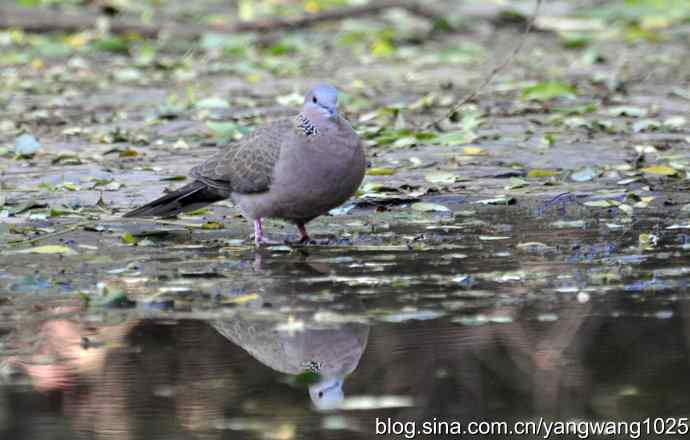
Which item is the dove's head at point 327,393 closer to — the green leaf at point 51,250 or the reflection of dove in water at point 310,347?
the reflection of dove in water at point 310,347

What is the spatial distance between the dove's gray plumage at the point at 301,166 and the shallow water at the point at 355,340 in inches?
9.3

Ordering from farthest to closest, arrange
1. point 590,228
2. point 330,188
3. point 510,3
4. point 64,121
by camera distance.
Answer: point 510,3, point 64,121, point 590,228, point 330,188

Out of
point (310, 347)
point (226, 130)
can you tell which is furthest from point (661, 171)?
point (310, 347)

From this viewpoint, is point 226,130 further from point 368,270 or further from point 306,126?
point 368,270

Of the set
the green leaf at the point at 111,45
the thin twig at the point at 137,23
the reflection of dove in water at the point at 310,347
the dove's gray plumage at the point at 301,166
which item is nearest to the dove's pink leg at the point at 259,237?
the dove's gray plumage at the point at 301,166

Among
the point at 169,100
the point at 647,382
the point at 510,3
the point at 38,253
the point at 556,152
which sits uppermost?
the point at 647,382

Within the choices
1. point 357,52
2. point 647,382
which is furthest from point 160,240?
point 357,52

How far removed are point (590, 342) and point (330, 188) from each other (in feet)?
6.57

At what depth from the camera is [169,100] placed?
500 inches

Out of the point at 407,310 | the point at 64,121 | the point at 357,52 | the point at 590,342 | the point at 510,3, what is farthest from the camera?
the point at 510,3

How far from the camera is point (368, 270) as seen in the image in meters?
6.68

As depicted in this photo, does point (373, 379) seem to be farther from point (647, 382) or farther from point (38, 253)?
point (38, 253)

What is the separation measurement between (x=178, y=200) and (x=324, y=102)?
132 cm

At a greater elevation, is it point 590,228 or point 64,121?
point 590,228
